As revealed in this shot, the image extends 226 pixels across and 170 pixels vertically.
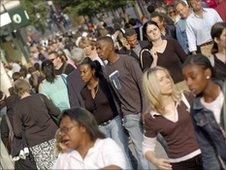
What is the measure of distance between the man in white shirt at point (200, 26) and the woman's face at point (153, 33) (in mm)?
1575

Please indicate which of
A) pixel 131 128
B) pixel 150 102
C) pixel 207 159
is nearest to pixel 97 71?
pixel 131 128

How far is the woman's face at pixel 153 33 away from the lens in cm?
834

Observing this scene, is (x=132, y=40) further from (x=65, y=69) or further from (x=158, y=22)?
(x=65, y=69)

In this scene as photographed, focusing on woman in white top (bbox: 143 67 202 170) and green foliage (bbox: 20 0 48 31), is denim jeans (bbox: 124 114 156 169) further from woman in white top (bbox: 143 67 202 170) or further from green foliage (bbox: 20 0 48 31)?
green foliage (bbox: 20 0 48 31)

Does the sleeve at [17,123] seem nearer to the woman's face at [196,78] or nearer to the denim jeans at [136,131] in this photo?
the denim jeans at [136,131]

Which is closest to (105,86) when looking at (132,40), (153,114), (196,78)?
(132,40)

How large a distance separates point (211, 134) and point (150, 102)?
0.93 metres

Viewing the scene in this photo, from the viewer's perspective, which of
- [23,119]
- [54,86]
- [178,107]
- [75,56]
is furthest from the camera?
[75,56]

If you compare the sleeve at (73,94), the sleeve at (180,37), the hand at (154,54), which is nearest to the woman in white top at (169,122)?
the sleeve at (73,94)

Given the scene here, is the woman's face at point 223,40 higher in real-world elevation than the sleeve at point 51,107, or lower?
higher

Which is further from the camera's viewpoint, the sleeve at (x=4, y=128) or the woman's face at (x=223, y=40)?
the sleeve at (x=4, y=128)

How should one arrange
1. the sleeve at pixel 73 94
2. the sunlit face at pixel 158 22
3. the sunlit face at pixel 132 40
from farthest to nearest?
1. the sunlit face at pixel 158 22
2. the sunlit face at pixel 132 40
3. the sleeve at pixel 73 94

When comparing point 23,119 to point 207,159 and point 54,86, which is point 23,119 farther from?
point 207,159

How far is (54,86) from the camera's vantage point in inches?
359
